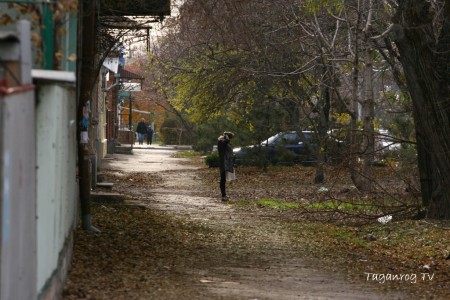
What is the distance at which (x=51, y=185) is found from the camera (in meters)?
7.57

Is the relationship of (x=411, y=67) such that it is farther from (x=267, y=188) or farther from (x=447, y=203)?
(x=267, y=188)

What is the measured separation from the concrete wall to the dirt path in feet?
3.97


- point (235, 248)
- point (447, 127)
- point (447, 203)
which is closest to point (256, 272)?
point (235, 248)

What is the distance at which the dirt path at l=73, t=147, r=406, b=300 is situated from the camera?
9.85 metres

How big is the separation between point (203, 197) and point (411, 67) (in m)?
10.4

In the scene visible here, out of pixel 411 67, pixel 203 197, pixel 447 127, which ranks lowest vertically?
pixel 203 197

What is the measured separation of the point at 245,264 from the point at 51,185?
479cm

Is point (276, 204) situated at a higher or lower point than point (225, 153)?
lower

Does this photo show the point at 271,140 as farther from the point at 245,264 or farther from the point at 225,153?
the point at 245,264

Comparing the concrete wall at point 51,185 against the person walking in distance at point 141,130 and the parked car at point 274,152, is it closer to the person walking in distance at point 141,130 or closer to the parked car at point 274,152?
the parked car at point 274,152

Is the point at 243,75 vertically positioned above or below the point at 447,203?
above

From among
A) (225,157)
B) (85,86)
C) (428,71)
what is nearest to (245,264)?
(85,86)

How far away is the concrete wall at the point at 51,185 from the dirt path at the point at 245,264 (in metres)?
1.21

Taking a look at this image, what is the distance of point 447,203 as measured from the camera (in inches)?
648
